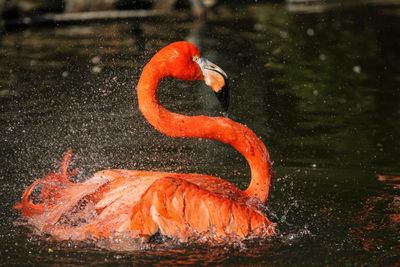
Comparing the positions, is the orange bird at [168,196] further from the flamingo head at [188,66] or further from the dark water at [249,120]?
the dark water at [249,120]

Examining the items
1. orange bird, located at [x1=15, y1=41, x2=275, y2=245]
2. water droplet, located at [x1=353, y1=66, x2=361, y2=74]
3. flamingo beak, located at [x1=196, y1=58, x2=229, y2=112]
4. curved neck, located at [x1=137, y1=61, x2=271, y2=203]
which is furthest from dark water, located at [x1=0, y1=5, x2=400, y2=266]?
flamingo beak, located at [x1=196, y1=58, x2=229, y2=112]

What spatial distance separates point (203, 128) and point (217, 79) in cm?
38

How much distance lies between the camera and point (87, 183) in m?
6.71

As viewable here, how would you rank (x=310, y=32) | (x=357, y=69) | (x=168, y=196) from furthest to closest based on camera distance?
(x=310, y=32) → (x=357, y=69) → (x=168, y=196)

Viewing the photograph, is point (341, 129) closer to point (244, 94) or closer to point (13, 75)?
point (244, 94)

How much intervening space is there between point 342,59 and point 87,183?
25.1ft

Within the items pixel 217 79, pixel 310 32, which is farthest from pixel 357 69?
pixel 217 79

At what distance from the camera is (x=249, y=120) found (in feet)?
34.0

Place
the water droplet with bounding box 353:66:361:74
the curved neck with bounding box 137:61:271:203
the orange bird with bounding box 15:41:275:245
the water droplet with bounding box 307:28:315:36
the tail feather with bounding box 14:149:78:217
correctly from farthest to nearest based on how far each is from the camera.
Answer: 1. the water droplet with bounding box 307:28:315:36
2. the water droplet with bounding box 353:66:361:74
3. the tail feather with bounding box 14:149:78:217
4. the curved neck with bounding box 137:61:271:203
5. the orange bird with bounding box 15:41:275:245

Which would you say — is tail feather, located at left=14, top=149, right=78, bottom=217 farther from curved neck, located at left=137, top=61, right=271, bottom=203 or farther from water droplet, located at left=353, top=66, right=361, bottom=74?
water droplet, located at left=353, top=66, right=361, bottom=74

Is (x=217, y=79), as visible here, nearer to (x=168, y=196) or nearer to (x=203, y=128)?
(x=203, y=128)

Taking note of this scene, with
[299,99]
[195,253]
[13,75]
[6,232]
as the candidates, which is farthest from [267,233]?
[13,75]

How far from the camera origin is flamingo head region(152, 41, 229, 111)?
6449 millimetres

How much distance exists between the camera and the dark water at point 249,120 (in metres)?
6.46
